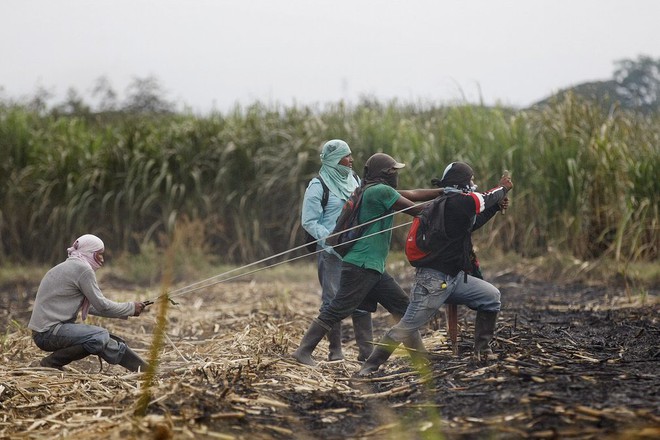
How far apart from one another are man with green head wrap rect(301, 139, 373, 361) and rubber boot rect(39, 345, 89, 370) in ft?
5.77

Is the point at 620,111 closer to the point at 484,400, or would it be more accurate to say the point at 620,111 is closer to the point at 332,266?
the point at 332,266

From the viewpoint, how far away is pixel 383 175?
683 cm

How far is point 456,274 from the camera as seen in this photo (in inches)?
255

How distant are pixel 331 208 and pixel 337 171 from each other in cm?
28

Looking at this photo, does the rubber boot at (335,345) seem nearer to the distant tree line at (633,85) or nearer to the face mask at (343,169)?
the face mask at (343,169)

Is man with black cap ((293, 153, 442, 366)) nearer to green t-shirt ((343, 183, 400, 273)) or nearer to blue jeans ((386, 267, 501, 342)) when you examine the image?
green t-shirt ((343, 183, 400, 273))

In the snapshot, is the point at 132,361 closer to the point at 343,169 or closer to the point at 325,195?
the point at 325,195

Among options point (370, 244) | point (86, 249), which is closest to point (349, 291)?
point (370, 244)

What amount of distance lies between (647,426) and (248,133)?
12.6 meters

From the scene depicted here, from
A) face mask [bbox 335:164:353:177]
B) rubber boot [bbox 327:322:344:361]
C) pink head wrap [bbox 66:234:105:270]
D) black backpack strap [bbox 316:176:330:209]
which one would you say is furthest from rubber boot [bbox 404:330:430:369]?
pink head wrap [bbox 66:234:105:270]

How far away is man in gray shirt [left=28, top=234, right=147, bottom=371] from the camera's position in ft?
22.5

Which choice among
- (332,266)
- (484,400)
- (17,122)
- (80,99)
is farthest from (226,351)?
(80,99)

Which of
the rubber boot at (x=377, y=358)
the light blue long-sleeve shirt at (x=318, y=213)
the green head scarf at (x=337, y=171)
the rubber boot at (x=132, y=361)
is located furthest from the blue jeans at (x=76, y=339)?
the green head scarf at (x=337, y=171)

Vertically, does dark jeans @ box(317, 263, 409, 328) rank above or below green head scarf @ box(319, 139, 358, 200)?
below
